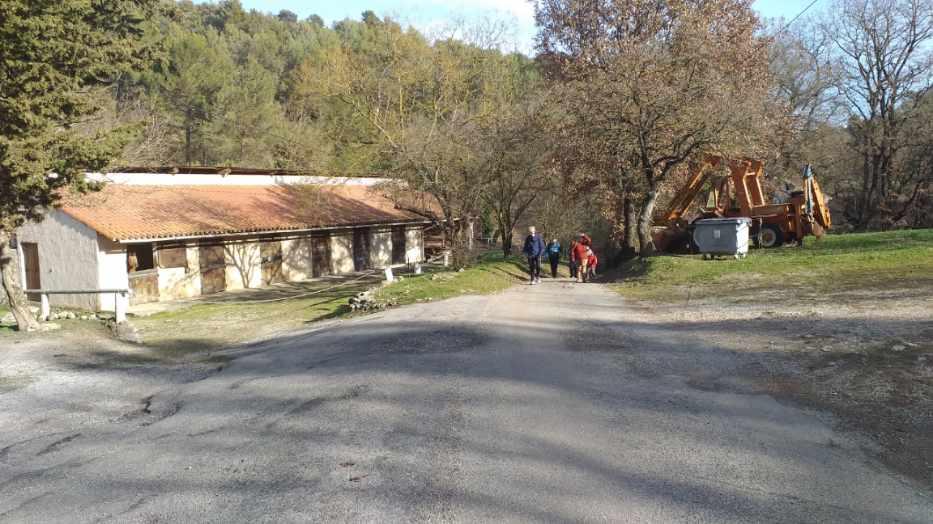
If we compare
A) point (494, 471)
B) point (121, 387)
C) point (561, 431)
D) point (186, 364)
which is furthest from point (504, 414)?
point (186, 364)

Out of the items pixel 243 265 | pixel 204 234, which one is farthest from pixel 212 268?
pixel 204 234

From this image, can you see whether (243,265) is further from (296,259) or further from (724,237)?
(724,237)

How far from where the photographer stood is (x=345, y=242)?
107ft

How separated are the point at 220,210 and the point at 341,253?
6573 mm

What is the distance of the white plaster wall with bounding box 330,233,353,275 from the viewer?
31.8 metres

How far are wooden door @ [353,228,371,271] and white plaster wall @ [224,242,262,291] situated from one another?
247 inches

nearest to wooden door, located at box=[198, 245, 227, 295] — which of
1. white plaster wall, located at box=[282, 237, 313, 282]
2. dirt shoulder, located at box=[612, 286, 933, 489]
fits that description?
white plaster wall, located at box=[282, 237, 313, 282]

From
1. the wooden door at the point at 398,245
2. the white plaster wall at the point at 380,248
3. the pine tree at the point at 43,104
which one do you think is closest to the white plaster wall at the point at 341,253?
the white plaster wall at the point at 380,248

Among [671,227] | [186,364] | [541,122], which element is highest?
[541,122]

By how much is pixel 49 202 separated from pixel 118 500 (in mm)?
10421

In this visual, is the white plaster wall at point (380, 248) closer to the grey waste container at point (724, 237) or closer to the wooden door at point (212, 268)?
the wooden door at point (212, 268)

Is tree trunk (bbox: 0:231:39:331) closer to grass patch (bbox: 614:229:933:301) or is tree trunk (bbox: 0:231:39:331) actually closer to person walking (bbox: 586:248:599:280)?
grass patch (bbox: 614:229:933:301)

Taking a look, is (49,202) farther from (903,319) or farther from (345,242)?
(345,242)

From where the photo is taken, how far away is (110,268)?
2192 centimetres
